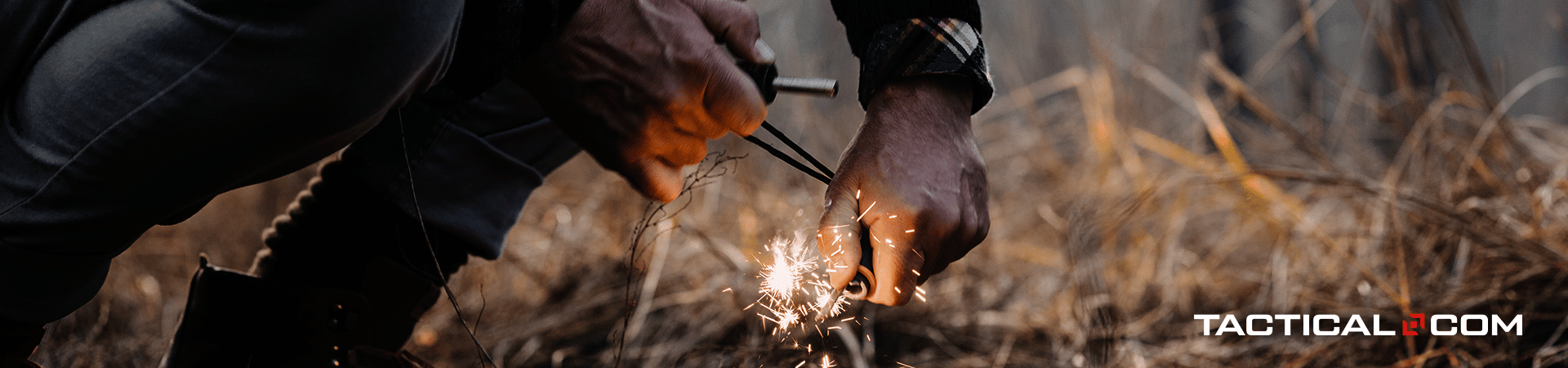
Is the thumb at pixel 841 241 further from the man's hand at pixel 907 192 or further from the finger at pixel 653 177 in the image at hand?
the finger at pixel 653 177

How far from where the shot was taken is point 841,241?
486 millimetres

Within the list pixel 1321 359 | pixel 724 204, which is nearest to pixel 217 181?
pixel 1321 359

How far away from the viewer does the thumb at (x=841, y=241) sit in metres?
0.49

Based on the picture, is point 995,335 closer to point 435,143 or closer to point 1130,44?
point 435,143

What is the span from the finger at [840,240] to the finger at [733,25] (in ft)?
0.40

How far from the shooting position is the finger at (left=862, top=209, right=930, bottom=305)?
0.49 m

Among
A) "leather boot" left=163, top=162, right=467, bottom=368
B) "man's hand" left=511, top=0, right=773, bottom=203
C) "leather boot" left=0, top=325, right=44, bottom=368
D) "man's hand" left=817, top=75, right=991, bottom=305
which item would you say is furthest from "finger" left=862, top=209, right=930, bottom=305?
"leather boot" left=0, top=325, right=44, bottom=368

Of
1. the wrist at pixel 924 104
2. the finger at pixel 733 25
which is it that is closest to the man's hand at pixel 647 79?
the finger at pixel 733 25

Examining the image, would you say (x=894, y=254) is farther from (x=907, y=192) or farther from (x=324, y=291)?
(x=324, y=291)

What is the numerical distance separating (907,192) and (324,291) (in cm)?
52

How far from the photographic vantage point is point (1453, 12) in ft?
3.32

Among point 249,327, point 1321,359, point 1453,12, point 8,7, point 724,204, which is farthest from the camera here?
point 724,204

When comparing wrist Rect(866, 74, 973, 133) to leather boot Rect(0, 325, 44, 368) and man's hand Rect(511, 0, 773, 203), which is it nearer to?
man's hand Rect(511, 0, 773, 203)

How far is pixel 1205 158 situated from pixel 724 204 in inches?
42.4
